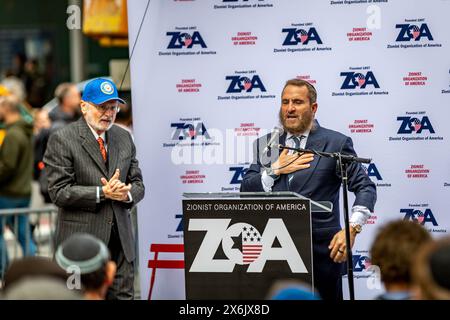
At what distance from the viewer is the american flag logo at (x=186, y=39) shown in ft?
32.9

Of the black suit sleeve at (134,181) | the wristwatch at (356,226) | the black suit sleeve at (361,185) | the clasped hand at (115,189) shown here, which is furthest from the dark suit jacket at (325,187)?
the clasped hand at (115,189)

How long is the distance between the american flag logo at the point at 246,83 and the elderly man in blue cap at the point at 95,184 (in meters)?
1.22

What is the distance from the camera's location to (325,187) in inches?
364

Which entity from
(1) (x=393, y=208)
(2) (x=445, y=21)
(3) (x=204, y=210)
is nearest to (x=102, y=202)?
(3) (x=204, y=210)

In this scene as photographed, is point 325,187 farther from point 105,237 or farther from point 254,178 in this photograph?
point 105,237

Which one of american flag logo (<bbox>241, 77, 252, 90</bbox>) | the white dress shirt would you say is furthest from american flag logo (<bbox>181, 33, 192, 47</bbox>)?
the white dress shirt

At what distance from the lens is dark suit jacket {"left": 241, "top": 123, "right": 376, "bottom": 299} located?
9.20 metres

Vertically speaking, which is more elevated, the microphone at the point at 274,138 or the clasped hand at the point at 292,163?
the microphone at the point at 274,138

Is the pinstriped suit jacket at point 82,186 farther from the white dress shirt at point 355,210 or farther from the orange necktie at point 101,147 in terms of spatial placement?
the white dress shirt at point 355,210

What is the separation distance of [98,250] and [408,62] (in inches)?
183

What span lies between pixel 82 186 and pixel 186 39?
174 cm

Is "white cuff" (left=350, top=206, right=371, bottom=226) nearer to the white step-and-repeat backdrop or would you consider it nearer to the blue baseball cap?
the white step-and-repeat backdrop
